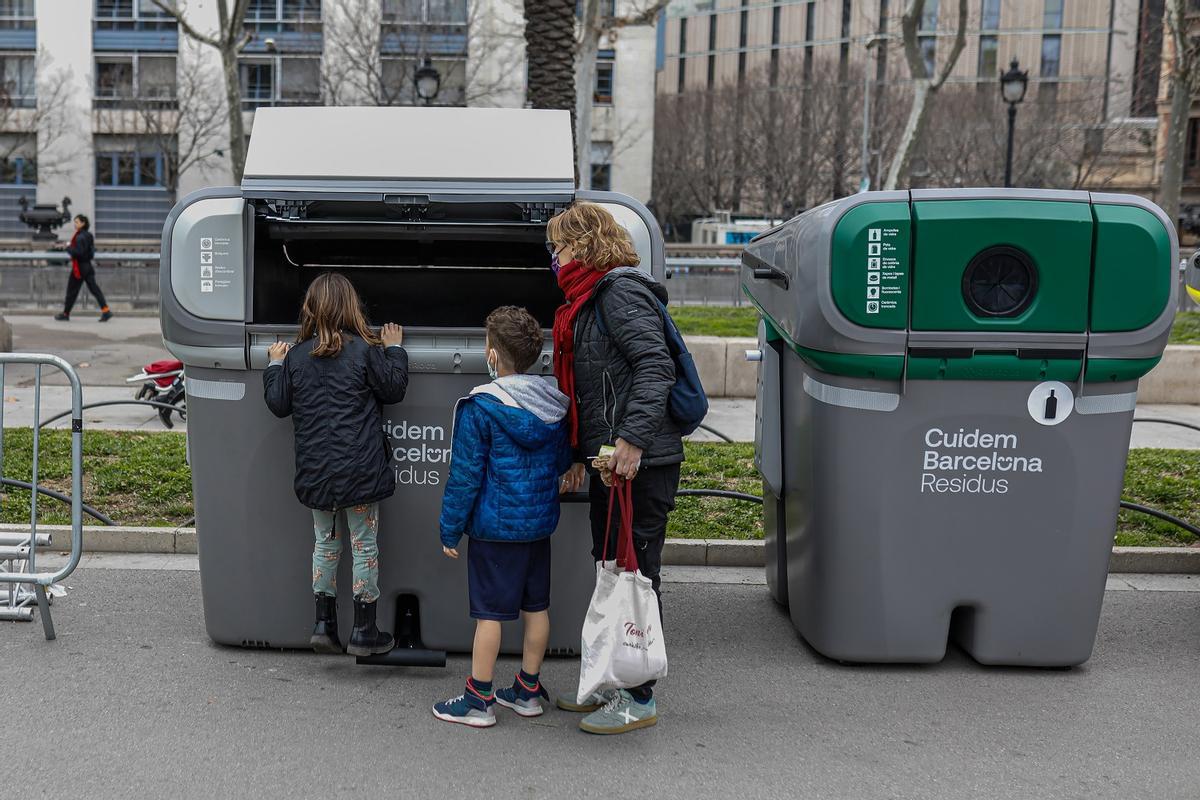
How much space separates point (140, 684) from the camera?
4.49m

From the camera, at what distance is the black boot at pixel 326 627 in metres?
4.56

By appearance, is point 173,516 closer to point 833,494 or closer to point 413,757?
point 413,757

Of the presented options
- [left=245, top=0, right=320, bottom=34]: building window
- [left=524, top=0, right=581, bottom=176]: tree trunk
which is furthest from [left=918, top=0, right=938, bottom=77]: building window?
[left=524, top=0, right=581, bottom=176]: tree trunk

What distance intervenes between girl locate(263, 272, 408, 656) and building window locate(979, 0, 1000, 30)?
67.0 metres

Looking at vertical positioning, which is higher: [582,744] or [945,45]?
[945,45]

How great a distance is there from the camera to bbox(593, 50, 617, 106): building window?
4866 centimetres

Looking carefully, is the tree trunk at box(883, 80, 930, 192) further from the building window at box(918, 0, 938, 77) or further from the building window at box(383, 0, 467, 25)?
the building window at box(918, 0, 938, 77)

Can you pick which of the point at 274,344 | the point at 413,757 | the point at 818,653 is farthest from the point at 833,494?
the point at 274,344

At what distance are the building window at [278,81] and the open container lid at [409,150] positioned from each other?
4163 centimetres

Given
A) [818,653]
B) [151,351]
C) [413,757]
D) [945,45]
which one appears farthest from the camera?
[945,45]

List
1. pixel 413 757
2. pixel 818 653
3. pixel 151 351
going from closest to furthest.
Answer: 1. pixel 413 757
2. pixel 818 653
3. pixel 151 351

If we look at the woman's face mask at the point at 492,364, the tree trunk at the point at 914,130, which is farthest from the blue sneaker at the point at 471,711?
the tree trunk at the point at 914,130

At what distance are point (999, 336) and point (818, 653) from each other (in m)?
1.48

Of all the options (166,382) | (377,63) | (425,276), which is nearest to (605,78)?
(377,63)
